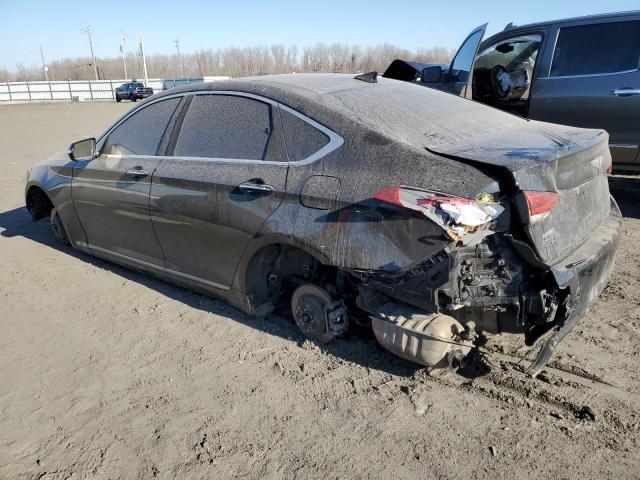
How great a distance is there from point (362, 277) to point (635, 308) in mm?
2226

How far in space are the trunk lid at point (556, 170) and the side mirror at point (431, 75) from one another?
2678 millimetres

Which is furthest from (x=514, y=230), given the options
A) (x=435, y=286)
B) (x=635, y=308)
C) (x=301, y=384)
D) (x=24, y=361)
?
(x=24, y=361)

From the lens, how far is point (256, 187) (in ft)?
10.7

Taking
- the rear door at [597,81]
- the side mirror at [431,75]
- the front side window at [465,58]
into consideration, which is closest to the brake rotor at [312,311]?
the front side window at [465,58]

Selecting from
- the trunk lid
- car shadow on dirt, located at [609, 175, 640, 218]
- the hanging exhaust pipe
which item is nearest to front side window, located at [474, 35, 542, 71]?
car shadow on dirt, located at [609, 175, 640, 218]

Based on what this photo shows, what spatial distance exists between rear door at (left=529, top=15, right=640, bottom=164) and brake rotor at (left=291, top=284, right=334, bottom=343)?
4.07 m

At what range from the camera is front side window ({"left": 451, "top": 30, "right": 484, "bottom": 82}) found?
5.41 metres

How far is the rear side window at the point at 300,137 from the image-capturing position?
10.1 ft

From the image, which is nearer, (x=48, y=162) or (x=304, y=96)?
(x=304, y=96)

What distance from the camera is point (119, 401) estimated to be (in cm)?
299

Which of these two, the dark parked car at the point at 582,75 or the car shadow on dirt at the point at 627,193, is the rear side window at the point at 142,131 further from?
the car shadow on dirt at the point at 627,193

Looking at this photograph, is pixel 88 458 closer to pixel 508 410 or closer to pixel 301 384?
pixel 301 384

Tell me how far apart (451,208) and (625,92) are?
416cm

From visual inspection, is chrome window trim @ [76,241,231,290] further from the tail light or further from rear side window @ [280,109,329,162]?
the tail light
